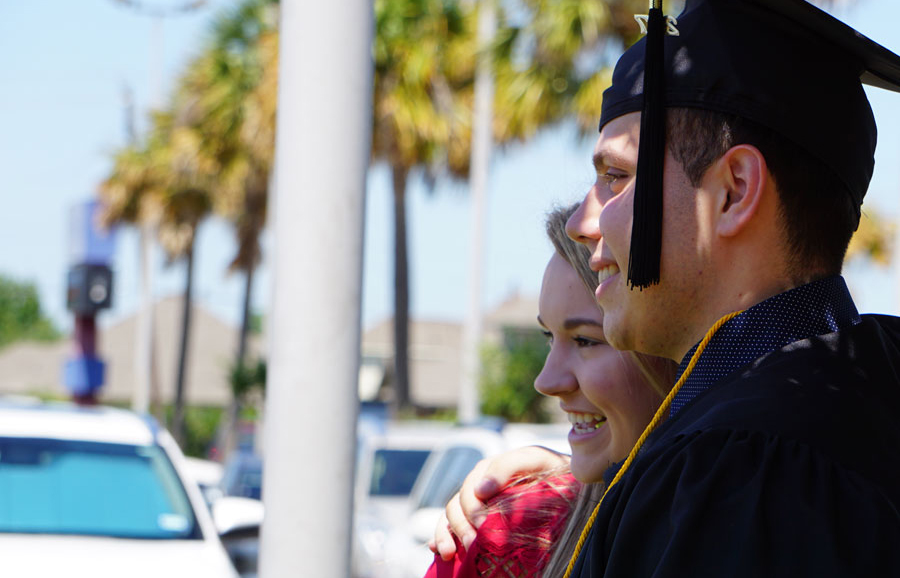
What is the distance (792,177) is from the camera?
1.53 meters

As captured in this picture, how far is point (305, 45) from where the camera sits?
7.83ft

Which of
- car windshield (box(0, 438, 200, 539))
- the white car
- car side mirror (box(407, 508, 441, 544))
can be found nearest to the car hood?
the white car

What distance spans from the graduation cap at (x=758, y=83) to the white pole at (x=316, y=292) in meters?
0.84

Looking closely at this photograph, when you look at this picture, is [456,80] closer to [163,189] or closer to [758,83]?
[163,189]

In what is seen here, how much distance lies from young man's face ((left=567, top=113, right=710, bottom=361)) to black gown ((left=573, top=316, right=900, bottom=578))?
155mm

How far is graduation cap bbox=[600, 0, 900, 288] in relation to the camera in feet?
5.08

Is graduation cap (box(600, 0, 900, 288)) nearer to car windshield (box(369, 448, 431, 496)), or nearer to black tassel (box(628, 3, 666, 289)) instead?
black tassel (box(628, 3, 666, 289))

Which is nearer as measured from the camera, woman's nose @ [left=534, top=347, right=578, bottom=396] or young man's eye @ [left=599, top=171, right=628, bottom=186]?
young man's eye @ [left=599, top=171, right=628, bottom=186]

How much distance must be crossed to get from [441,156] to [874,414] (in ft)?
53.7

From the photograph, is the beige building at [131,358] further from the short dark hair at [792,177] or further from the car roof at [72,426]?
the short dark hair at [792,177]

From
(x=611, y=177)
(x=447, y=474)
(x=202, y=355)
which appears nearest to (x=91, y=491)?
(x=447, y=474)

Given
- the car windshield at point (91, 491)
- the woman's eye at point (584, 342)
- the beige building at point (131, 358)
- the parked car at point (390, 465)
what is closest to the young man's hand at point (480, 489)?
the woman's eye at point (584, 342)

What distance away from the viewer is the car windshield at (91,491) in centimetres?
571

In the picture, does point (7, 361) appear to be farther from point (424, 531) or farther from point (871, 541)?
point (871, 541)
